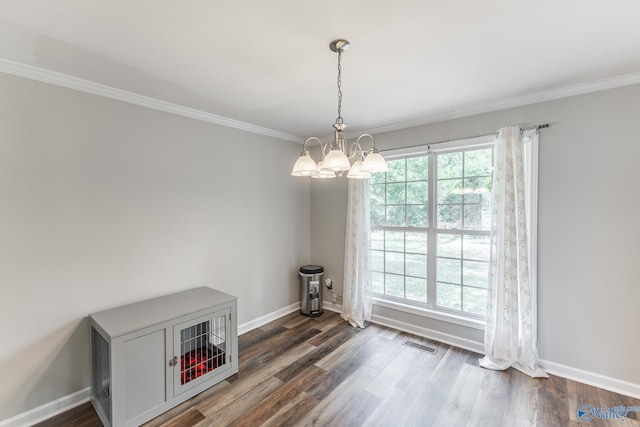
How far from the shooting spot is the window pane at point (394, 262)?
348cm

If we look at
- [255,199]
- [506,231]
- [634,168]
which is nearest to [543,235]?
[506,231]

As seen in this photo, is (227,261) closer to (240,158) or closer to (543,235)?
(240,158)

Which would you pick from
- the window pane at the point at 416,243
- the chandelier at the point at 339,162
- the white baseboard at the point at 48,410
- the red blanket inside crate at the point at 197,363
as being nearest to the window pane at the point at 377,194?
the window pane at the point at 416,243

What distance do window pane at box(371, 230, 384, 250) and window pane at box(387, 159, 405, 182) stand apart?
2.32ft

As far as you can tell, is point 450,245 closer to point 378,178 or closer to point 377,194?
point 377,194

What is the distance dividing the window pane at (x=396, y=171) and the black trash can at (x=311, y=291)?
1.60 meters

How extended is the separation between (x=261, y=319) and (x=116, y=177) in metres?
2.29

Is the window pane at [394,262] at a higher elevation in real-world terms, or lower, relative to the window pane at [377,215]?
lower

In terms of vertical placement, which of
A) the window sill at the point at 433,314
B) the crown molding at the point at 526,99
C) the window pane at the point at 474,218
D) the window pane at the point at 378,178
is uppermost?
the crown molding at the point at 526,99

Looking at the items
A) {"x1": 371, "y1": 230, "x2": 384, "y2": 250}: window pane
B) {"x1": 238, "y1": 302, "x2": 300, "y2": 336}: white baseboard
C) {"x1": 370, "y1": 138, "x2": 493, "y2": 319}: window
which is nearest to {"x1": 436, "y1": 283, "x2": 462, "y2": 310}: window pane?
{"x1": 370, "y1": 138, "x2": 493, "y2": 319}: window

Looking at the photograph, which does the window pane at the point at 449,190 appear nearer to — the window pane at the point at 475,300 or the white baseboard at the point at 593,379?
the window pane at the point at 475,300

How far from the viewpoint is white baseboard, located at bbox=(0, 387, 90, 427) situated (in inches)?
75.8

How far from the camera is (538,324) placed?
257cm

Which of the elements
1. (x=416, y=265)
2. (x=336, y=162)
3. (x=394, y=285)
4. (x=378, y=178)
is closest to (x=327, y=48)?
(x=336, y=162)
